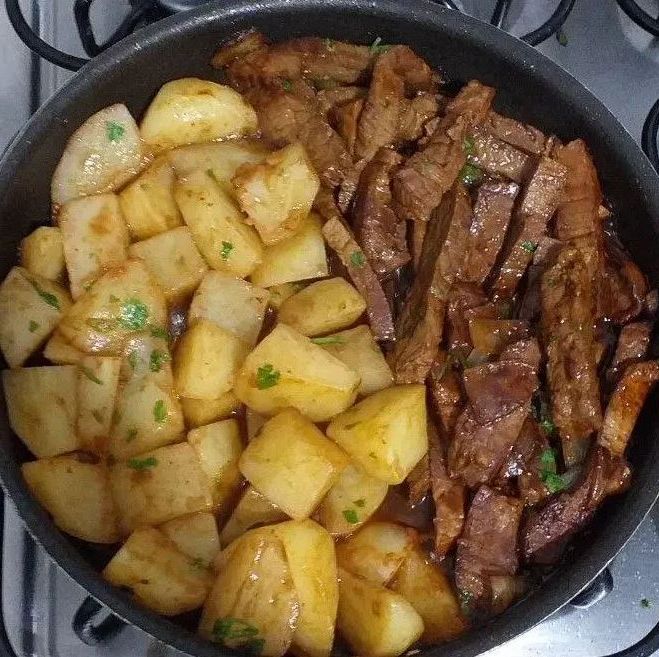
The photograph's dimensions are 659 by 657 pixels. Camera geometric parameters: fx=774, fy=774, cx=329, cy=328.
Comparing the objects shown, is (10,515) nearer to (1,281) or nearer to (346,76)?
(1,281)

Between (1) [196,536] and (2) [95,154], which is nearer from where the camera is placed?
(1) [196,536]

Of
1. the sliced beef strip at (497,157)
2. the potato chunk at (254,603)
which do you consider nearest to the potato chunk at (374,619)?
the potato chunk at (254,603)

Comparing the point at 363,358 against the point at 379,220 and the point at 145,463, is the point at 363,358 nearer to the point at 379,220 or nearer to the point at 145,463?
the point at 379,220

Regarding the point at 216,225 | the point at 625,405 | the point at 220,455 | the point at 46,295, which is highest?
the point at 216,225

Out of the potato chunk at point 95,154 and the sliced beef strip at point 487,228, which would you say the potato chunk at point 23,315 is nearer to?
the potato chunk at point 95,154

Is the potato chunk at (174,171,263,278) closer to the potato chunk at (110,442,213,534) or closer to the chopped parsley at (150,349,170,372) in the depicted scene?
the chopped parsley at (150,349,170,372)

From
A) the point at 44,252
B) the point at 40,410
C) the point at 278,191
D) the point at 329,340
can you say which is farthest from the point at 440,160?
the point at 40,410
